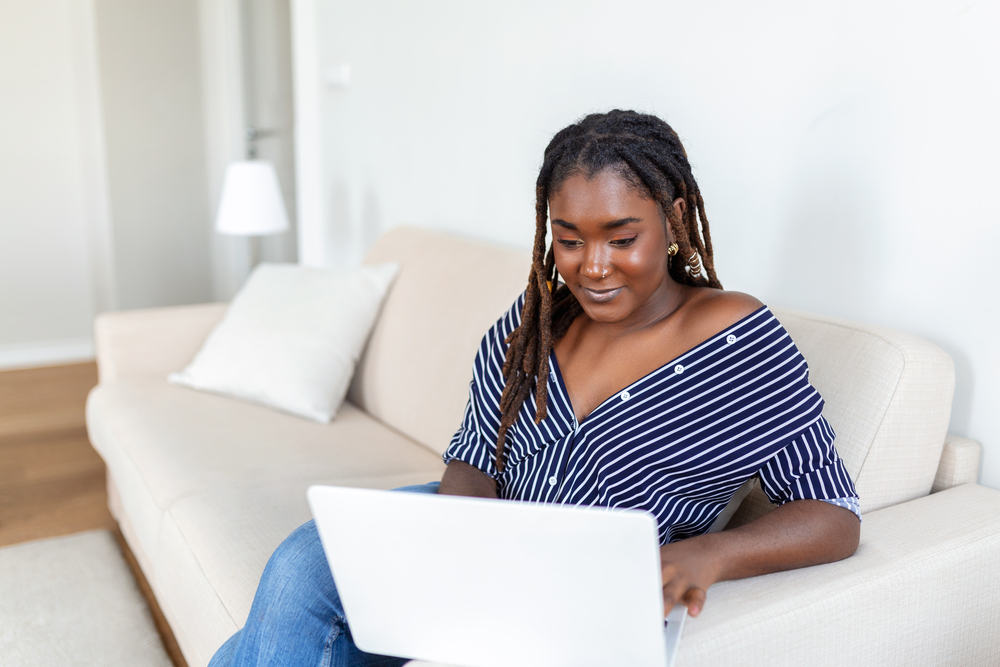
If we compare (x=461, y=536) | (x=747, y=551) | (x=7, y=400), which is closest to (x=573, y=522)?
(x=461, y=536)

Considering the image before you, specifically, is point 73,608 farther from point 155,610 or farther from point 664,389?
point 664,389

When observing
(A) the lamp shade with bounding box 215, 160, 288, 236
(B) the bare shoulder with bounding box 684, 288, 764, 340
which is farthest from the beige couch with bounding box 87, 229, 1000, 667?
(A) the lamp shade with bounding box 215, 160, 288, 236

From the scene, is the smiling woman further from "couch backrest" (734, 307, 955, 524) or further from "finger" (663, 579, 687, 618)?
"couch backrest" (734, 307, 955, 524)

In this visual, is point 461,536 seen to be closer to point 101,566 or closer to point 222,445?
point 222,445

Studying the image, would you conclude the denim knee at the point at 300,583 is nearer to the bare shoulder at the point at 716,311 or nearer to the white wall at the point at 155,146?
the bare shoulder at the point at 716,311

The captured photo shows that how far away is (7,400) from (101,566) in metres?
1.64

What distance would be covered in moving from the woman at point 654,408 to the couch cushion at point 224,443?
0.54 meters

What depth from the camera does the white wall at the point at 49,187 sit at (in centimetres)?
366

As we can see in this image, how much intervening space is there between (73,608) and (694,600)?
1482 millimetres

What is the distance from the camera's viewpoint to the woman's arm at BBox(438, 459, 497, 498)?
1.12 meters

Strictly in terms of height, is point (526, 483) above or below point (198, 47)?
below

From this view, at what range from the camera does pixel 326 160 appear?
293cm

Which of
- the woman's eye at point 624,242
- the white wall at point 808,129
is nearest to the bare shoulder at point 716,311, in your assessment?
the woman's eye at point 624,242

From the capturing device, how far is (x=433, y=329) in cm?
180
